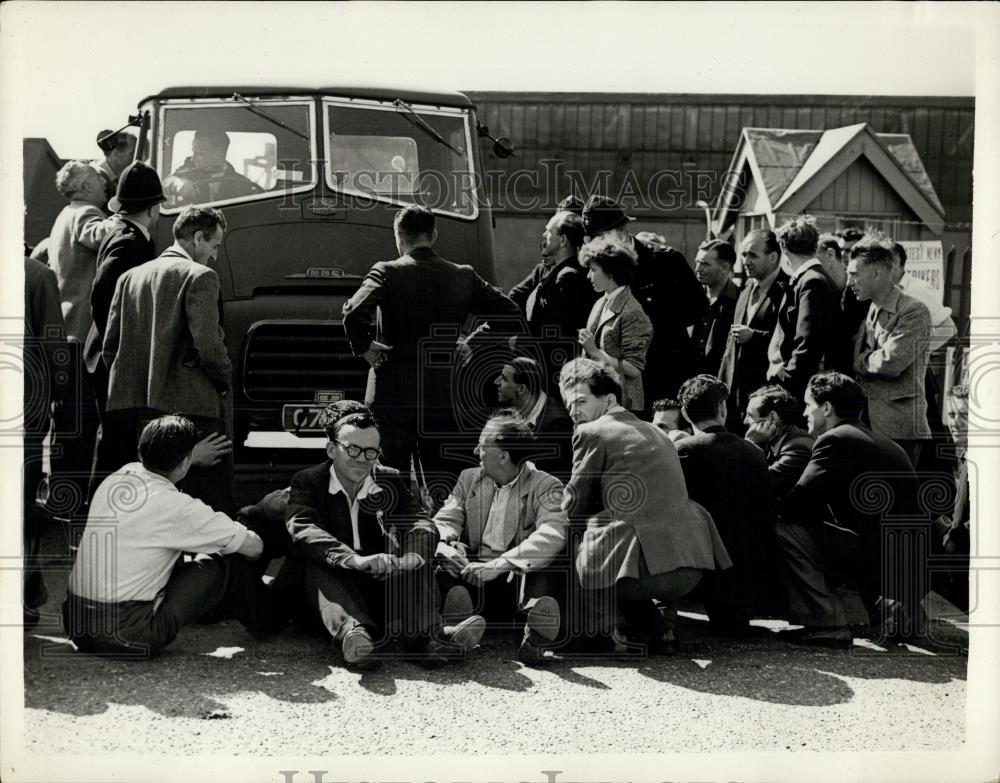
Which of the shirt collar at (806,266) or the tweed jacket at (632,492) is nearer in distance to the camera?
the tweed jacket at (632,492)

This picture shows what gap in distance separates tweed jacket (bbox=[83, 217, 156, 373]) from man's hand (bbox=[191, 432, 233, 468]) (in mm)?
728

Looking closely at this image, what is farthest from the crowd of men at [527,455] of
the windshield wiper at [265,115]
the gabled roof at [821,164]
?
the gabled roof at [821,164]

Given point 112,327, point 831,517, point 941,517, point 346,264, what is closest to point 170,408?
point 112,327

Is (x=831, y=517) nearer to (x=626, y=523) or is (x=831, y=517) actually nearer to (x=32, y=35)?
(x=626, y=523)

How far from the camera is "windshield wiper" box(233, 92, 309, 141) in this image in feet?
22.1

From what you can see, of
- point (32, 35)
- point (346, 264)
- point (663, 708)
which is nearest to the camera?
point (663, 708)

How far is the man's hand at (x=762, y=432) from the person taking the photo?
5887 millimetres

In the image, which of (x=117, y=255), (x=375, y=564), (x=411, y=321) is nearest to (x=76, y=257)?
(x=117, y=255)

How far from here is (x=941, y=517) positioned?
5.94 meters

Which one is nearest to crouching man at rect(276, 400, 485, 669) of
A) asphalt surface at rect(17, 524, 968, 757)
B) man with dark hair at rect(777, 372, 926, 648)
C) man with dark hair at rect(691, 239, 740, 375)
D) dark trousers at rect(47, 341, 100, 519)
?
asphalt surface at rect(17, 524, 968, 757)

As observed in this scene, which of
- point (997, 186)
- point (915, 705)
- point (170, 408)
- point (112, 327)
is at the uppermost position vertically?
point (997, 186)

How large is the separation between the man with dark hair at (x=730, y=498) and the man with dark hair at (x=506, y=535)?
693mm

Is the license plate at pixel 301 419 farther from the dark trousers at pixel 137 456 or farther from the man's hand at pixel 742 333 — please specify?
the man's hand at pixel 742 333

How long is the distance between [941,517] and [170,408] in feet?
12.0
